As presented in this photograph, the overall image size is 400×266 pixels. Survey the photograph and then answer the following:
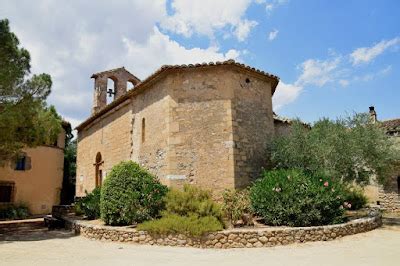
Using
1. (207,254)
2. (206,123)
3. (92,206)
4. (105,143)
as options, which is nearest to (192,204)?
(207,254)

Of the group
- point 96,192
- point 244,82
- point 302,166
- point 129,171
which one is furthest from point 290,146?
point 96,192

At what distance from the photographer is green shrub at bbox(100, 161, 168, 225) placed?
34.1 feet

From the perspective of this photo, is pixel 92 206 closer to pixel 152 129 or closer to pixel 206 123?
pixel 152 129

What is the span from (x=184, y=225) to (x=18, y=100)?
26.8 ft

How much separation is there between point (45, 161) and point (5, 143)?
12.1 m

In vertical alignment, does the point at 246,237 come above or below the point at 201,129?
below

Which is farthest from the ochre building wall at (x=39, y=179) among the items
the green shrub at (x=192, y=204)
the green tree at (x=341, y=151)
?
A: the green tree at (x=341, y=151)

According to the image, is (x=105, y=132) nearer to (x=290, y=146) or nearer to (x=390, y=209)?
(x=290, y=146)

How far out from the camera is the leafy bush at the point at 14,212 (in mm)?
19719

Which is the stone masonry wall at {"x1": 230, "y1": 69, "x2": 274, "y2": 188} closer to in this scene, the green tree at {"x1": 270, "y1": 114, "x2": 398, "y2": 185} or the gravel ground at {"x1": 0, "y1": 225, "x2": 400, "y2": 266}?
the green tree at {"x1": 270, "y1": 114, "x2": 398, "y2": 185}

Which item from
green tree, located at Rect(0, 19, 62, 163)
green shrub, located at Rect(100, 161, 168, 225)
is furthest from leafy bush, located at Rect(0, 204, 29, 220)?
green shrub, located at Rect(100, 161, 168, 225)

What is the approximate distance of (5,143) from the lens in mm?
11977

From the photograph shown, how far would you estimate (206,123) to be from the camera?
1205 centimetres

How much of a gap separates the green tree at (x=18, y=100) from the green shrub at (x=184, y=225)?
21.1 feet
